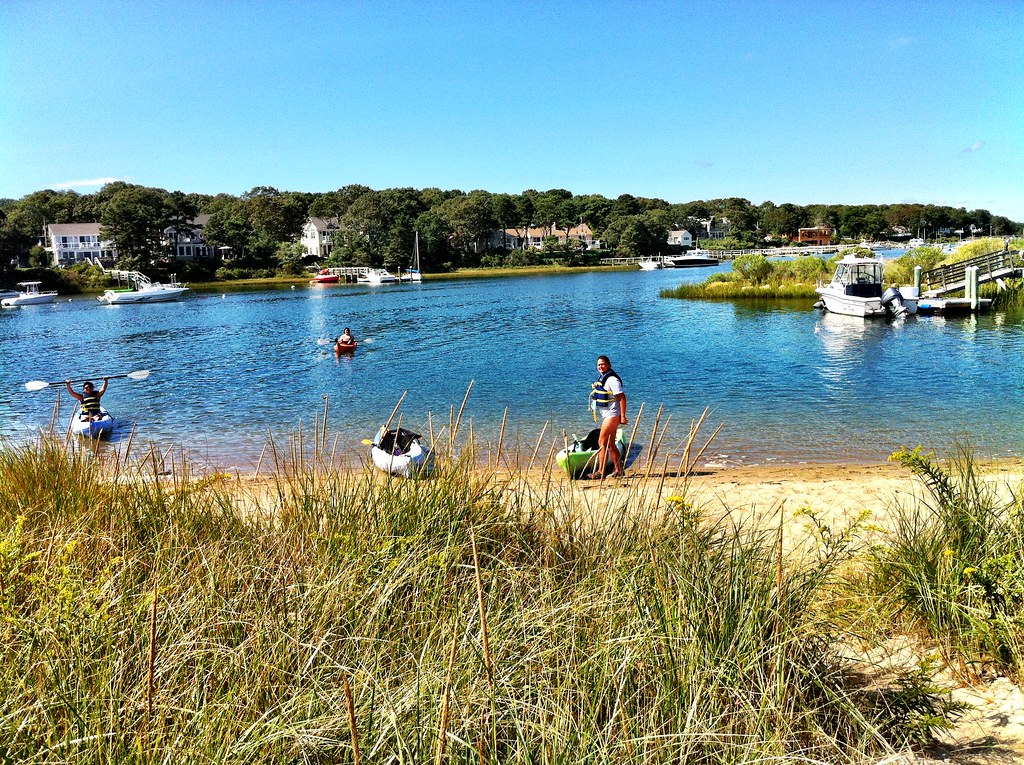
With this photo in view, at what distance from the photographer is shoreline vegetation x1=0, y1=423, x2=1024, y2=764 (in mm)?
2855

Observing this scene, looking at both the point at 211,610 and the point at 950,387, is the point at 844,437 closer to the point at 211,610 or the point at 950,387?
the point at 950,387

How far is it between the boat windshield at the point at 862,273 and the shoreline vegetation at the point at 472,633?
40070 mm

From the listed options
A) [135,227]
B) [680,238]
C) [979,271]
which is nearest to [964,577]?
[979,271]

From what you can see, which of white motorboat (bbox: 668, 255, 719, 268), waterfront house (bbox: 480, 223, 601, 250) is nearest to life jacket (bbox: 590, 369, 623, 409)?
white motorboat (bbox: 668, 255, 719, 268)

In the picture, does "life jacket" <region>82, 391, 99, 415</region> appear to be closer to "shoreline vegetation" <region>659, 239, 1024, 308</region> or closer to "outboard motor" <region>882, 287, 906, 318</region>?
"outboard motor" <region>882, 287, 906, 318</region>

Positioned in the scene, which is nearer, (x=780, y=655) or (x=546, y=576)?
(x=780, y=655)

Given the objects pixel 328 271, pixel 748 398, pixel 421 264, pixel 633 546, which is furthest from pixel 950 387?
pixel 421 264

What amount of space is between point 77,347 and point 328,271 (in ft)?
203

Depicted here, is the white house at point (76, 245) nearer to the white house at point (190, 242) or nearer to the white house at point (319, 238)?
the white house at point (190, 242)

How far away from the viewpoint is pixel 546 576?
412cm

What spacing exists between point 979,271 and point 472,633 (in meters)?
47.7

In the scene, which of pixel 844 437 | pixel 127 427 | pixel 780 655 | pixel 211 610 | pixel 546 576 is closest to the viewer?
pixel 780 655

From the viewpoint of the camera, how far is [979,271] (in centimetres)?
4238

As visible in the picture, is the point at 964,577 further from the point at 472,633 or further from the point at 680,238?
the point at 680,238
